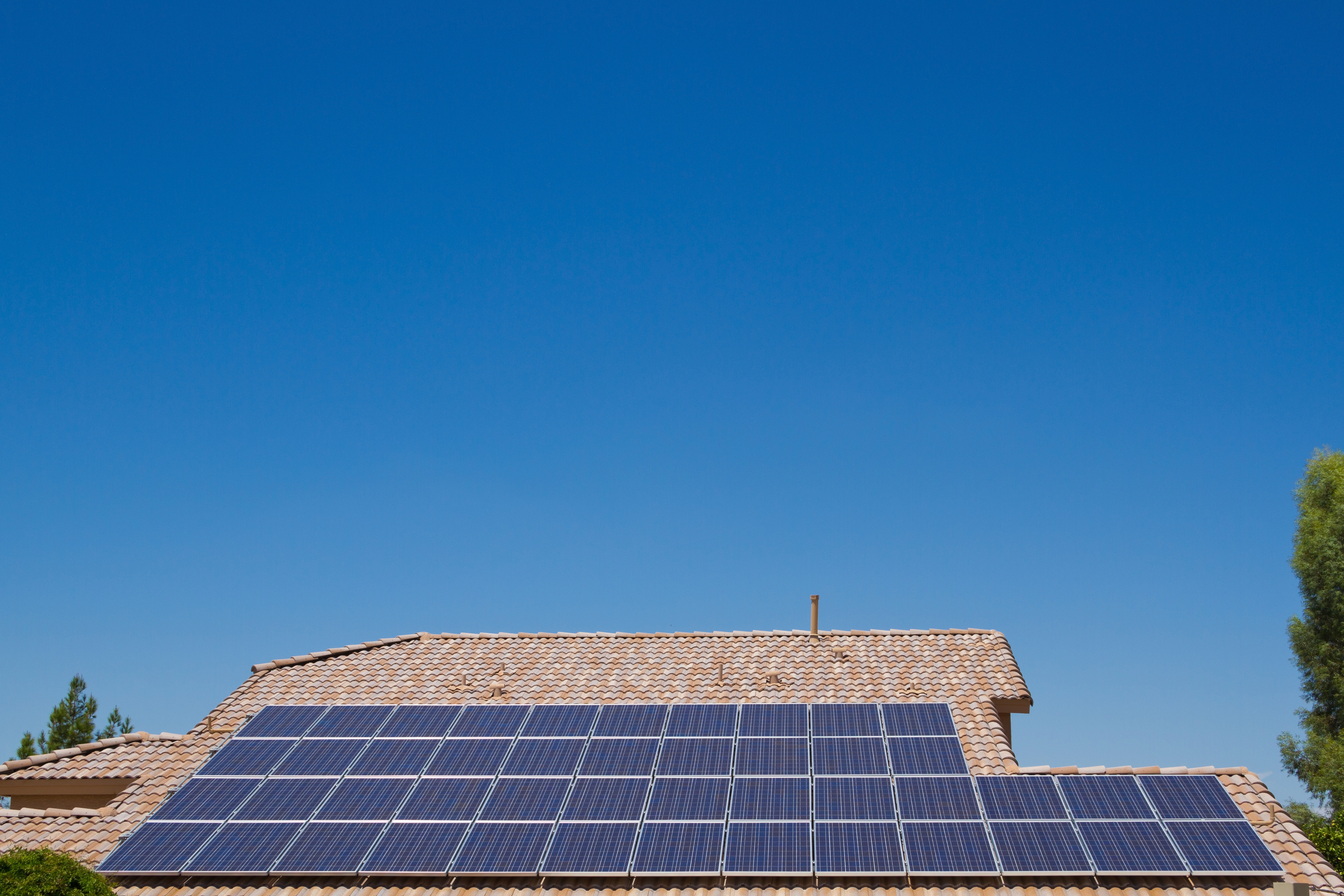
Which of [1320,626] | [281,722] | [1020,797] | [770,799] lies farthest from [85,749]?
[1320,626]

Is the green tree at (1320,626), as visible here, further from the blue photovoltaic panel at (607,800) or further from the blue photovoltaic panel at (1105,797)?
the blue photovoltaic panel at (607,800)

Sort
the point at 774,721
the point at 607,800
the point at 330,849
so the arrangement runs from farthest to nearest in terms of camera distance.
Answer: the point at 774,721 < the point at 607,800 < the point at 330,849

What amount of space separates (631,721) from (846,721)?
4172 millimetres

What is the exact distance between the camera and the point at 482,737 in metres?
20.3

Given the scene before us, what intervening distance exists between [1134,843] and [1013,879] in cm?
208

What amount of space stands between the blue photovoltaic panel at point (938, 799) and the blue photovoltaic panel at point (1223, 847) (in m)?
3.01

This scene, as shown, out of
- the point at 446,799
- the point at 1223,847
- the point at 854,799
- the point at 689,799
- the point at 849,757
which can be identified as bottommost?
the point at 1223,847

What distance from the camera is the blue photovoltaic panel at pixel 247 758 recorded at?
19844 mm

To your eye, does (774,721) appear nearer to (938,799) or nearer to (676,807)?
(676,807)

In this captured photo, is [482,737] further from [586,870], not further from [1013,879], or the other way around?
[1013,879]

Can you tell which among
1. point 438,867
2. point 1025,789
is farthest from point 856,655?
point 438,867

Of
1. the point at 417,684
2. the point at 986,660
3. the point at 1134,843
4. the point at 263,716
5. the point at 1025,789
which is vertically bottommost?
the point at 1134,843

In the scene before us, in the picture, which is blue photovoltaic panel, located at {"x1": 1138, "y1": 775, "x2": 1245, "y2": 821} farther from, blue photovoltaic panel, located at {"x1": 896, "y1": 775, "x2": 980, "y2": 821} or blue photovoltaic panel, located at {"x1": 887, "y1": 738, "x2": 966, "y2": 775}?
blue photovoltaic panel, located at {"x1": 887, "y1": 738, "x2": 966, "y2": 775}

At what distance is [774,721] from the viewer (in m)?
20.3
